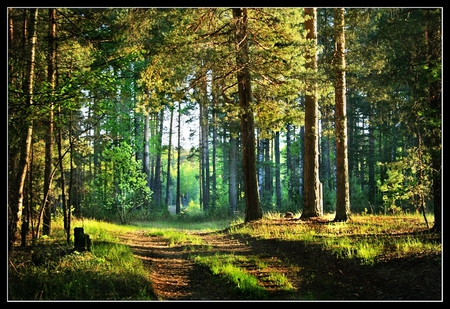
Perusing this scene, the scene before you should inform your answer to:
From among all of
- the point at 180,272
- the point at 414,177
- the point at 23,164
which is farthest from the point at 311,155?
the point at 23,164

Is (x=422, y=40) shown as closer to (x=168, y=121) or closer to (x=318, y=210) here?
(x=318, y=210)

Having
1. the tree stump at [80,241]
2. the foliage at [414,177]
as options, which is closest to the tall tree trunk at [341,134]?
the foliage at [414,177]

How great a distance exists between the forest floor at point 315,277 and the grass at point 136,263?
5.4 inches

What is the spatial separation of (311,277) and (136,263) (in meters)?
3.01

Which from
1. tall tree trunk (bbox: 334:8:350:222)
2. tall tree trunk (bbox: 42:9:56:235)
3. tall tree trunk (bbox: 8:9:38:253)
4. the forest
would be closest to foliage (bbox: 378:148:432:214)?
the forest

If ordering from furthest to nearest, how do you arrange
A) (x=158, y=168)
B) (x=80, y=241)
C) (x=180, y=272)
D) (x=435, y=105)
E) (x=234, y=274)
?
1. (x=158, y=168)
2. (x=80, y=241)
3. (x=180, y=272)
4. (x=435, y=105)
5. (x=234, y=274)

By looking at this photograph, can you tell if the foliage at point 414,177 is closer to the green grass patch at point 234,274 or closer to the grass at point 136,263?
the grass at point 136,263

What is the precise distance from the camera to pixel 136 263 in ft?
22.1

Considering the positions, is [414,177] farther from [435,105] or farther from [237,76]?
[237,76]

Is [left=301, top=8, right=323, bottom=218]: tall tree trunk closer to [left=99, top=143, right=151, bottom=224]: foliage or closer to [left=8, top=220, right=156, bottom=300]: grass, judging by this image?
[left=8, top=220, right=156, bottom=300]: grass

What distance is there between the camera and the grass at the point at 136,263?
197 inches

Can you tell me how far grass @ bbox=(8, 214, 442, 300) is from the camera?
5016 millimetres

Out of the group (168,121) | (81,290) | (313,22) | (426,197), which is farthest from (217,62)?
(168,121)
